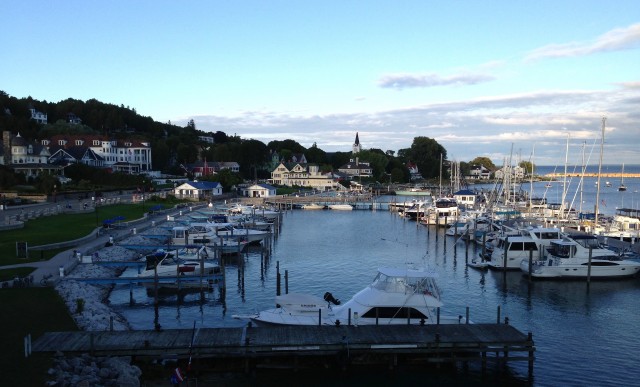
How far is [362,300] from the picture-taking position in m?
26.4

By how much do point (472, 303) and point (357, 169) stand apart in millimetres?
143230

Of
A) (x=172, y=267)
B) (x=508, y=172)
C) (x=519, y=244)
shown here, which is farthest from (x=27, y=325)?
(x=508, y=172)

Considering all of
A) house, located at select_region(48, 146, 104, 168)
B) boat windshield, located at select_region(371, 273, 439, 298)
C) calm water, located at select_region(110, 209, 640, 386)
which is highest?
house, located at select_region(48, 146, 104, 168)

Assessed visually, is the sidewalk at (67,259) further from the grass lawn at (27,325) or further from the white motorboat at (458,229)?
the white motorboat at (458,229)

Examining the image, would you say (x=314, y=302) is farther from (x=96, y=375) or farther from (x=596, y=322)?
(x=596, y=322)

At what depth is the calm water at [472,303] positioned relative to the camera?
23.4 metres

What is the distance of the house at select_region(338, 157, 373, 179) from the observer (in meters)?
176

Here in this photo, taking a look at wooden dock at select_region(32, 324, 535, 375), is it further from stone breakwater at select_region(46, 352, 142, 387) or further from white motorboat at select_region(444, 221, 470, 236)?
white motorboat at select_region(444, 221, 470, 236)

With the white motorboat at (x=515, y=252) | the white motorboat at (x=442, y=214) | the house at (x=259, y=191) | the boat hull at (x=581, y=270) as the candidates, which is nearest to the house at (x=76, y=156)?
the house at (x=259, y=191)

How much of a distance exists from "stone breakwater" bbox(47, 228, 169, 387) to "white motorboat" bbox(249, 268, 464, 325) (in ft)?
25.0

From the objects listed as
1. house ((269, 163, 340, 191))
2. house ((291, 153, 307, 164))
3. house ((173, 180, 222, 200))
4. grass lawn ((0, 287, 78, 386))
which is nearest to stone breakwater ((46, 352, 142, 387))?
grass lawn ((0, 287, 78, 386))

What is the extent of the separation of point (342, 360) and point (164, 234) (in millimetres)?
38731

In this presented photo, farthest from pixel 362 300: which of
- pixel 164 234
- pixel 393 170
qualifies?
pixel 393 170

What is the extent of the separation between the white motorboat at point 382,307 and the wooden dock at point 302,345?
2.07 metres
